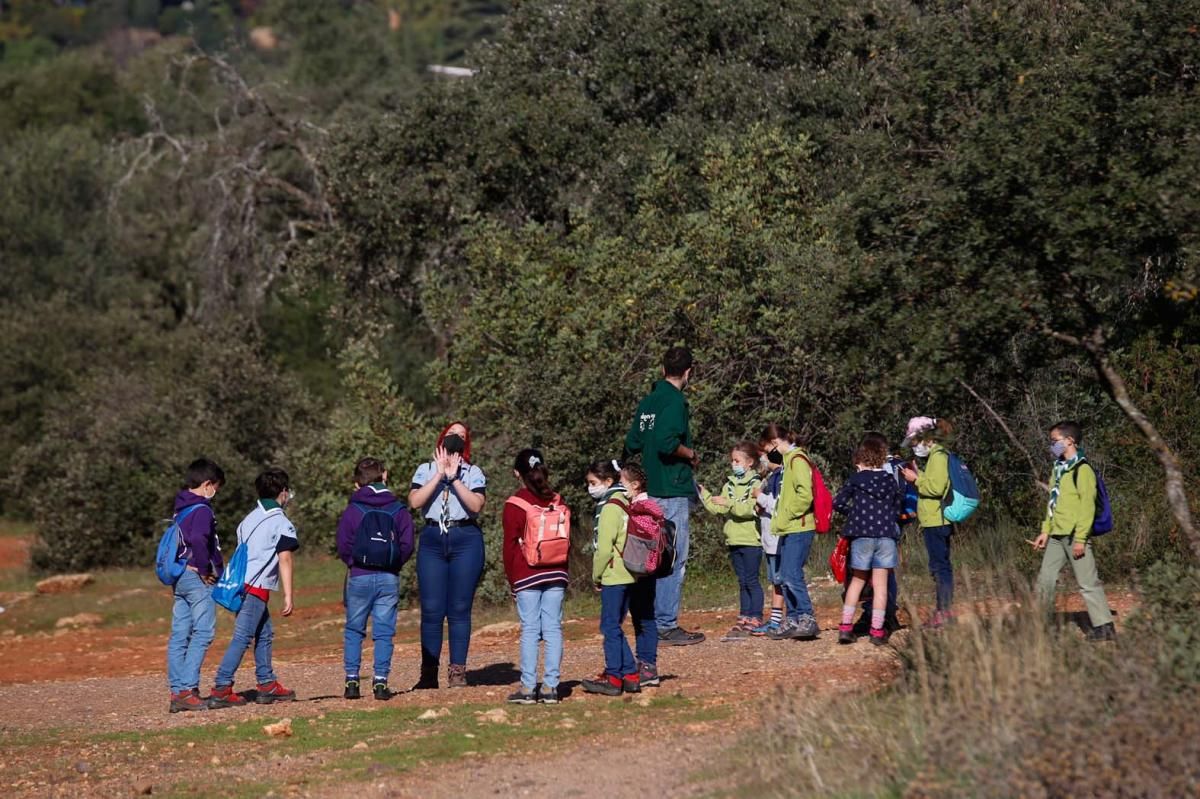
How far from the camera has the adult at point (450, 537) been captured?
436 inches

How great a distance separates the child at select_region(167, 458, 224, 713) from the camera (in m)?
11.4

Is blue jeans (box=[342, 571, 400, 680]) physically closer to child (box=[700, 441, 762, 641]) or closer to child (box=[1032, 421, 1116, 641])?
child (box=[700, 441, 762, 641])

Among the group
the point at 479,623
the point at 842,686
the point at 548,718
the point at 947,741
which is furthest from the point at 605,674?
the point at 479,623

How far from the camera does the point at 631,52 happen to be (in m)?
23.5

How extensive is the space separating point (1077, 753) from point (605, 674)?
4719mm

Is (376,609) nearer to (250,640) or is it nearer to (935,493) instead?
(250,640)

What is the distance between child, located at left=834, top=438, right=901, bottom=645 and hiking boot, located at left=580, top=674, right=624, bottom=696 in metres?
2.27

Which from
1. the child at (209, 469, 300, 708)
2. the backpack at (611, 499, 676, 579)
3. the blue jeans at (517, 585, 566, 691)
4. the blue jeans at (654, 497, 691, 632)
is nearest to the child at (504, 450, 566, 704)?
the blue jeans at (517, 585, 566, 691)

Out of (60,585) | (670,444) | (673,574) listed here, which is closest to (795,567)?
(673,574)

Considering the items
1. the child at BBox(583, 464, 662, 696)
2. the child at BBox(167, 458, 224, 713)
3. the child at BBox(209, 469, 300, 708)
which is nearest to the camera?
the child at BBox(583, 464, 662, 696)

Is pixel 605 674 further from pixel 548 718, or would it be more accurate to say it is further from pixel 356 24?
pixel 356 24

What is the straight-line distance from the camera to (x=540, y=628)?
34.8ft

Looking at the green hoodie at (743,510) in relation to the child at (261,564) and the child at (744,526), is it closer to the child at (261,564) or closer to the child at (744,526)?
the child at (744,526)

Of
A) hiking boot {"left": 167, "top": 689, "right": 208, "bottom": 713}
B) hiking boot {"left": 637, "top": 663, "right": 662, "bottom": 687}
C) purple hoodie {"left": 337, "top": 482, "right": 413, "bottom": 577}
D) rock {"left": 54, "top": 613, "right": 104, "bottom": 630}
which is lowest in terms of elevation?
rock {"left": 54, "top": 613, "right": 104, "bottom": 630}
